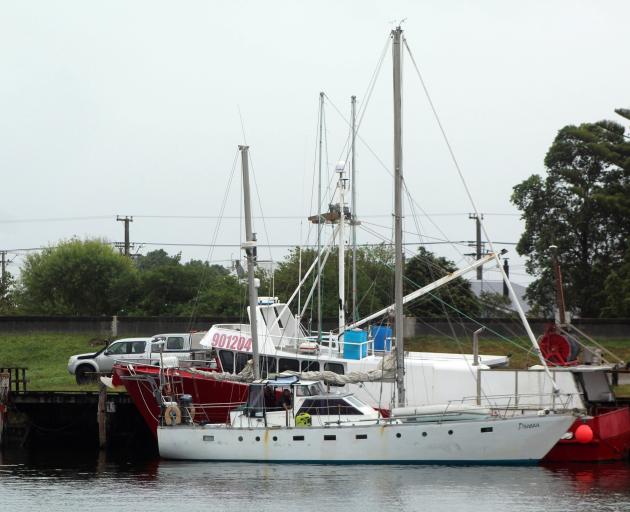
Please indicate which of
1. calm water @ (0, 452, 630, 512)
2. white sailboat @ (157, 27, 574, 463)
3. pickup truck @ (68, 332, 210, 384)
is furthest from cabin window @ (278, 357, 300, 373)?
calm water @ (0, 452, 630, 512)

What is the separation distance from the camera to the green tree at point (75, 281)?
246ft

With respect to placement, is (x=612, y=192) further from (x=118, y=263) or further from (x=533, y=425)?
(x=118, y=263)

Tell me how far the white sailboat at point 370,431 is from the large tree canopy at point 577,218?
80.9 ft

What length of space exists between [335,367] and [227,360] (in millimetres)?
3763

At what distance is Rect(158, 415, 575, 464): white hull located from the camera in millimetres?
36438

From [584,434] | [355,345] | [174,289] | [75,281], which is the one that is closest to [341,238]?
[355,345]

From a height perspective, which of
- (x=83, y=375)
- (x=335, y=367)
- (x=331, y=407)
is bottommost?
(x=331, y=407)

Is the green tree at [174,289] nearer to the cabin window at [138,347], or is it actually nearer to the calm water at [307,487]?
the cabin window at [138,347]

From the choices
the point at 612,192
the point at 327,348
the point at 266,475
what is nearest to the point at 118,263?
the point at 612,192

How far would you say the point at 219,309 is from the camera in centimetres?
6562

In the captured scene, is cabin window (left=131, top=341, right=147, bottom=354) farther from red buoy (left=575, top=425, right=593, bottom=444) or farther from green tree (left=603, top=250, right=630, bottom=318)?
green tree (left=603, top=250, right=630, bottom=318)

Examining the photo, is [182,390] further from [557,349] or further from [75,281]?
[75,281]

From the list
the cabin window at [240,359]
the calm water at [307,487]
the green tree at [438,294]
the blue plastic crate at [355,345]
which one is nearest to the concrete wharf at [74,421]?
the cabin window at [240,359]

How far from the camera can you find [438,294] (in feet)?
199
